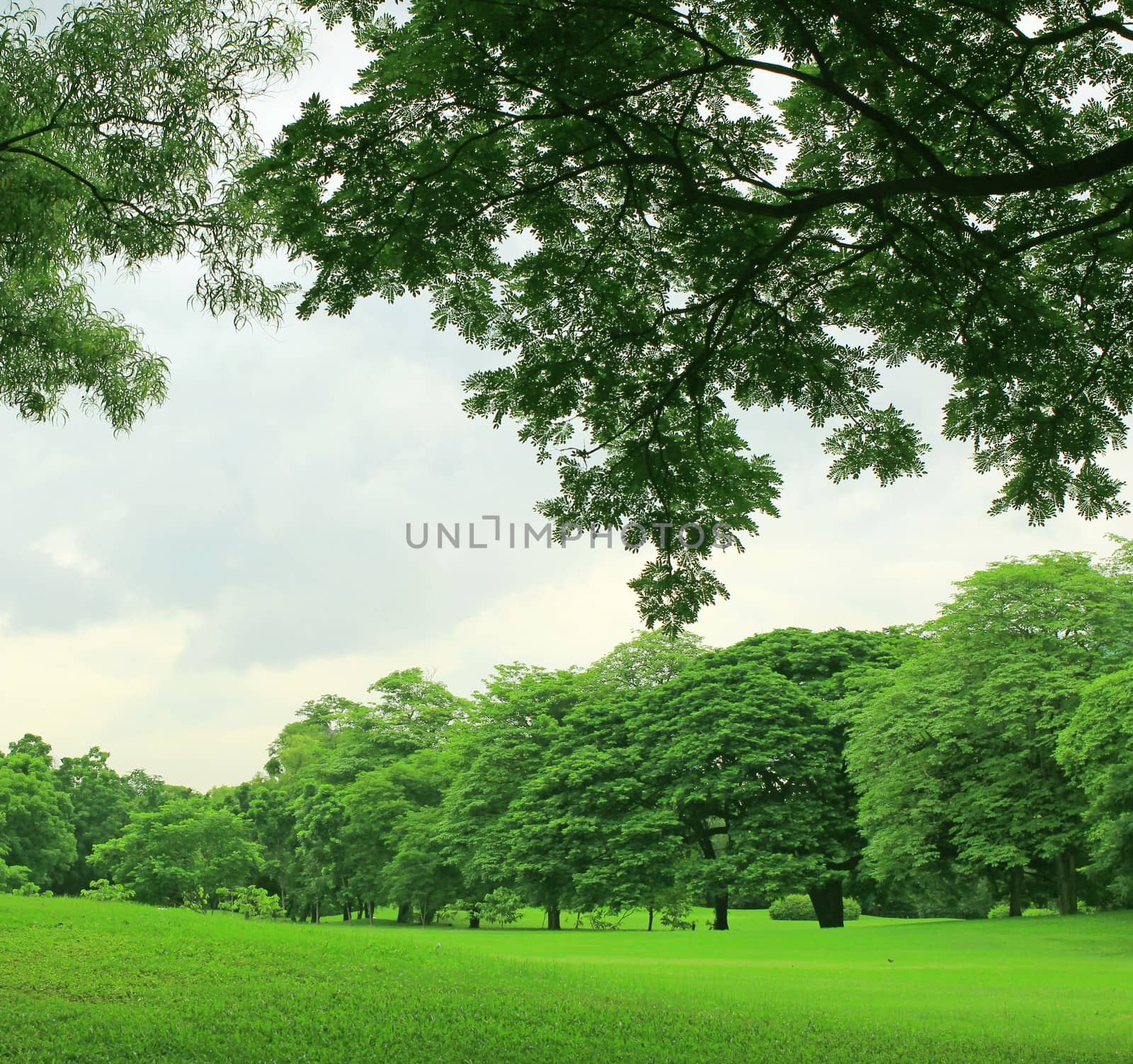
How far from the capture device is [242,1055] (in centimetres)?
785

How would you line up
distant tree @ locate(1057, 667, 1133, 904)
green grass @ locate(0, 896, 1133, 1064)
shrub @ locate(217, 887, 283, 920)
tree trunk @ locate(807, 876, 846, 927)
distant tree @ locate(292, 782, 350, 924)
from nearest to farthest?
green grass @ locate(0, 896, 1133, 1064)
distant tree @ locate(1057, 667, 1133, 904)
shrub @ locate(217, 887, 283, 920)
tree trunk @ locate(807, 876, 846, 927)
distant tree @ locate(292, 782, 350, 924)

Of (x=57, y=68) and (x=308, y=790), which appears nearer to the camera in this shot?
(x=57, y=68)

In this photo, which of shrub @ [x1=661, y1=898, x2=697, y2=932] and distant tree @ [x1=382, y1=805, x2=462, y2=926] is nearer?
shrub @ [x1=661, y1=898, x2=697, y2=932]

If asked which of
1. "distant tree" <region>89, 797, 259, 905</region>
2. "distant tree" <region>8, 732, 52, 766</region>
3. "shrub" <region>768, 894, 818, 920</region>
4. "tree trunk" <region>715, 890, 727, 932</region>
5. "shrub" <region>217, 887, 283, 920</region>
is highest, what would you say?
"distant tree" <region>8, 732, 52, 766</region>

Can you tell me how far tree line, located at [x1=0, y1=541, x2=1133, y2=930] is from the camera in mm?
26406

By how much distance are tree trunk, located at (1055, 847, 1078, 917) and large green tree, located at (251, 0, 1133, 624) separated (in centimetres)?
2628

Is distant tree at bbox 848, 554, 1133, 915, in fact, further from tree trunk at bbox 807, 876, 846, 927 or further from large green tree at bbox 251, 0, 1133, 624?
large green tree at bbox 251, 0, 1133, 624

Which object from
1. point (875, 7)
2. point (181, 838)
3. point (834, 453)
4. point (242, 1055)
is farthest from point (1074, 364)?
point (181, 838)

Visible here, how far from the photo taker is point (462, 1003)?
10.4 metres

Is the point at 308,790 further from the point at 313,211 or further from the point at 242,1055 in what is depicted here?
the point at 313,211

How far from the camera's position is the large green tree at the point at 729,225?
17.7 ft

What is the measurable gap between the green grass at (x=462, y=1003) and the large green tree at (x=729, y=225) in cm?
515

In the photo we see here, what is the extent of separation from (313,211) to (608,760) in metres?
28.1

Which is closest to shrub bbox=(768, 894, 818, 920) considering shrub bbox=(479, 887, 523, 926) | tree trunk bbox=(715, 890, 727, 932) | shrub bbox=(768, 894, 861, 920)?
shrub bbox=(768, 894, 861, 920)
